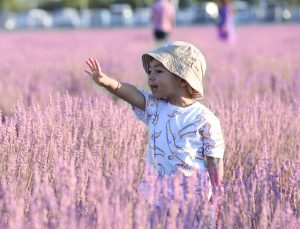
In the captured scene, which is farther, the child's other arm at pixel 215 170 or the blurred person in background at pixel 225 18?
the blurred person in background at pixel 225 18

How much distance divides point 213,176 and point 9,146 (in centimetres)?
70

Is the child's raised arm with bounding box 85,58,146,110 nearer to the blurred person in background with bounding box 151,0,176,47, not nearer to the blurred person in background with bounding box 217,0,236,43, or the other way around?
the blurred person in background with bounding box 217,0,236,43

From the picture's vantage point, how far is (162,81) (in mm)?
2594

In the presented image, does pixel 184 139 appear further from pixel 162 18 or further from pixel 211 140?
pixel 162 18

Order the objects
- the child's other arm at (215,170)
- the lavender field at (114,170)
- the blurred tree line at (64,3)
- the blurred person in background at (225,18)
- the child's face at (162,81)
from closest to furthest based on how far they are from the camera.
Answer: the lavender field at (114,170) → the child's other arm at (215,170) → the child's face at (162,81) → the blurred person in background at (225,18) → the blurred tree line at (64,3)

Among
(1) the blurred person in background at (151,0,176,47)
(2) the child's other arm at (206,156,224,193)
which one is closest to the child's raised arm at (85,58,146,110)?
(2) the child's other arm at (206,156,224,193)

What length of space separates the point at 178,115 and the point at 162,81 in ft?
0.43

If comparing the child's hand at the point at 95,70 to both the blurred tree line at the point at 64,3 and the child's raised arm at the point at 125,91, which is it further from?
the blurred tree line at the point at 64,3

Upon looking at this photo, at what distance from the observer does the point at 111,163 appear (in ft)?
8.57

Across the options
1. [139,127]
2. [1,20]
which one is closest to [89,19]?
[1,20]

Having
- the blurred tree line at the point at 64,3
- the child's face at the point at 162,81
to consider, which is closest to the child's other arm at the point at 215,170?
the child's face at the point at 162,81

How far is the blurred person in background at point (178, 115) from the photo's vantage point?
8.31ft

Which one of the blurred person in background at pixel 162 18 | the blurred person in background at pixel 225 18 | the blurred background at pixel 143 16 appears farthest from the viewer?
the blurred background at pixel 143 16

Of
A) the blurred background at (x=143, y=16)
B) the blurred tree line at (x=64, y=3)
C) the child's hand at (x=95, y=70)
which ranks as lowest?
the blurred background at (x=143, y=16)
